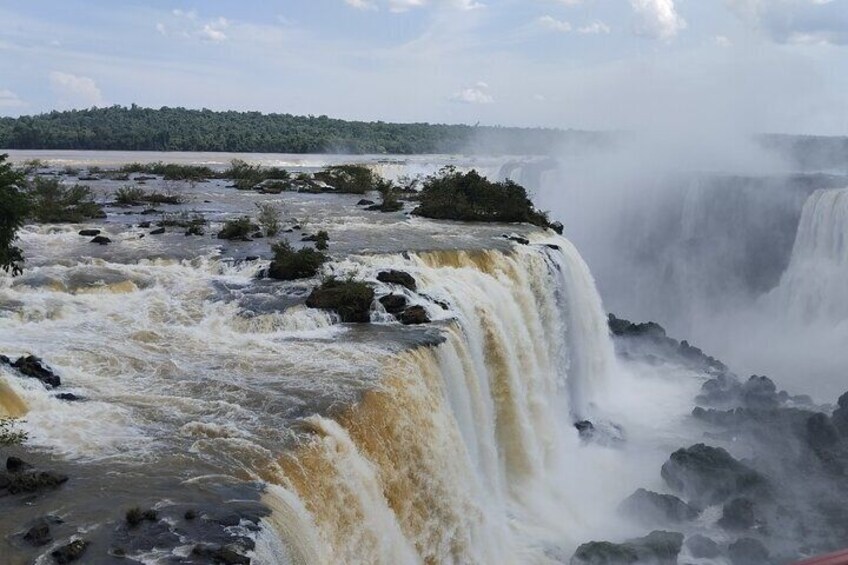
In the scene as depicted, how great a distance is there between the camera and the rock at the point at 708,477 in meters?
15.1

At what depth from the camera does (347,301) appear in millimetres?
13414

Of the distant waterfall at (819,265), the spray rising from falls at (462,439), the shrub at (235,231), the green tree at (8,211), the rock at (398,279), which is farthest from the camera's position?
the distant waterfall at (819,265)

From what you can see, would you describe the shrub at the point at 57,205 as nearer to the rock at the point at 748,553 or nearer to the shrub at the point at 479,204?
the shrub at the point at 479,204

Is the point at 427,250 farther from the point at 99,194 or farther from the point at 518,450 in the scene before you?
the point at 99,194

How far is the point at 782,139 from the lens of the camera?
59.2 metres

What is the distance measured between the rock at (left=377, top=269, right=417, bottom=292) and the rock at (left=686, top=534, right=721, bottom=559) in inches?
253

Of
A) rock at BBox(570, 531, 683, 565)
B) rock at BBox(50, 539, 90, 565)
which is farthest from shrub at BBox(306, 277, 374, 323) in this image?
rock at BBox(50, 539, 90, 565)

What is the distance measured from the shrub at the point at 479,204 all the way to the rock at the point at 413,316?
1164cm

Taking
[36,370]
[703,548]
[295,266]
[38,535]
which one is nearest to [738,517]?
[703,548]

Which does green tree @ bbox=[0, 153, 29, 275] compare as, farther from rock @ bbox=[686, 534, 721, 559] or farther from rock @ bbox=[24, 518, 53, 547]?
rock @ bbox=[686, 534, 721, 559]

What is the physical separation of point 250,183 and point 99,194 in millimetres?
8025

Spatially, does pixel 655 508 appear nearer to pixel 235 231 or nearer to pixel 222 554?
pixel 222 554

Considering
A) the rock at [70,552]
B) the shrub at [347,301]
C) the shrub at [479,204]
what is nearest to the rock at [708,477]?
the shrub at [347,301]

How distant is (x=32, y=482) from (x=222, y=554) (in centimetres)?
221
